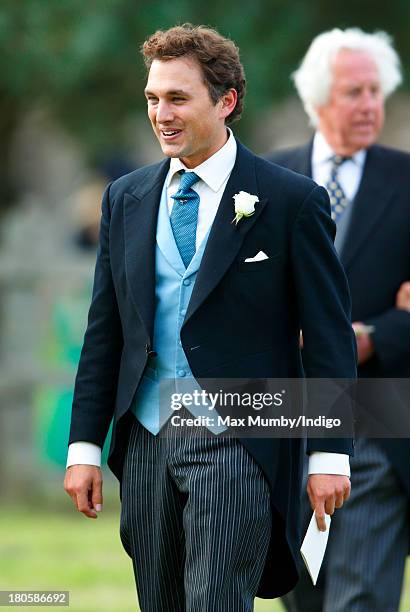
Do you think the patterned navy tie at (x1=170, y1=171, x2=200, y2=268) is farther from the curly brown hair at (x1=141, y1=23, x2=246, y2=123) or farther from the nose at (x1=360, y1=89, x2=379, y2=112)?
the nose at (x1=360, y1=89, x2=379, y2=112)

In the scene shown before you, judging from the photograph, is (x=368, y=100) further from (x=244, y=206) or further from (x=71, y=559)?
(x=71, y=559)

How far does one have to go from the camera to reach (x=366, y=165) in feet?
19.8

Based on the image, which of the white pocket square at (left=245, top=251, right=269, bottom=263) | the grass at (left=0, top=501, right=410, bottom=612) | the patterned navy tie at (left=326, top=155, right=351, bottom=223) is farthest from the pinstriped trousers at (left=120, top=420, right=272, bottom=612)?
the grass at (left=0, top=501, right=410, bottom=612)

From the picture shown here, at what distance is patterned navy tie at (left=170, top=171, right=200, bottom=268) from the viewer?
179 inches

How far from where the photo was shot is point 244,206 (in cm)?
447

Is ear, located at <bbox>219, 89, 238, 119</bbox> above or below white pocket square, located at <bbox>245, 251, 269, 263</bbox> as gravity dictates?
above

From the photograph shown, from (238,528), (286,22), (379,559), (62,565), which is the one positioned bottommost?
(62,565)

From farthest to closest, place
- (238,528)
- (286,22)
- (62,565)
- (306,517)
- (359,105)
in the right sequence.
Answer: (286,22) → (62,565) → (359,105) → (306,517) → (238,528)

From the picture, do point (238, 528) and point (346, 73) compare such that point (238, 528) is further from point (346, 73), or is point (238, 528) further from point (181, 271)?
point (346, 73)

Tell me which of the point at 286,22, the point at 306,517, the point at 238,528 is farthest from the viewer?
the point at 286,22

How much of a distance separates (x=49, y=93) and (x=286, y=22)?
81.3 inches

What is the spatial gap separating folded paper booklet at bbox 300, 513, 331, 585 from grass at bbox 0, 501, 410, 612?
10.7 ft

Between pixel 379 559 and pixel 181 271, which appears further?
pixel 379 559

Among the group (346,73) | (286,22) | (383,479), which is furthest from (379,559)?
(286,22)
